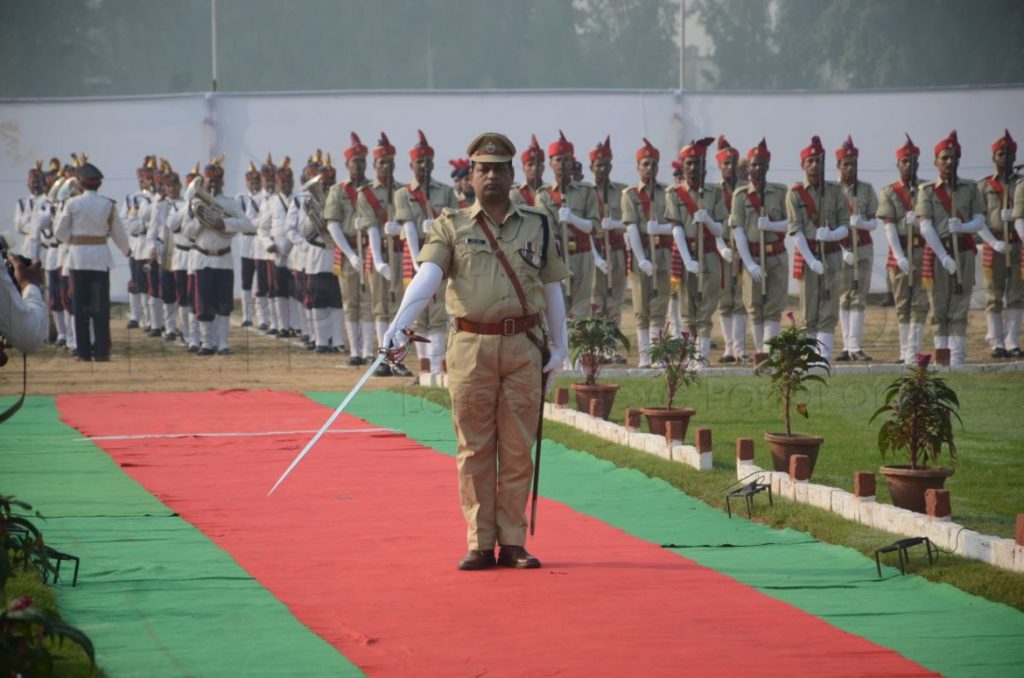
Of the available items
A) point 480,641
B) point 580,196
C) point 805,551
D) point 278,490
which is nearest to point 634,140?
point 580,196

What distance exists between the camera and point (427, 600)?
7055 millimetres

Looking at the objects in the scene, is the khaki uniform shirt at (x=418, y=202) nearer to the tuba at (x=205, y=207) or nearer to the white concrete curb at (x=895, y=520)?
the tuba at (x=205, y=207)

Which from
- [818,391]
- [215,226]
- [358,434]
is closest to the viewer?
[358,434]

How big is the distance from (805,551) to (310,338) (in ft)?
47.5

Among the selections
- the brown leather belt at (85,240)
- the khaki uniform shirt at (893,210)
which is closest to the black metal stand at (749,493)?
the khaki uniform shirt at (893,210)

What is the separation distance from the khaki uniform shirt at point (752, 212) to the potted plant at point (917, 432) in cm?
917

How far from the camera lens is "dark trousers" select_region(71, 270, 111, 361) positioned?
19.7m

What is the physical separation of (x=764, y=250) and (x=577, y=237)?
74.7 inches

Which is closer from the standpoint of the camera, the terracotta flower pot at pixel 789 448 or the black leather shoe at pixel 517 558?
the black leather shoe at pixel 517 558

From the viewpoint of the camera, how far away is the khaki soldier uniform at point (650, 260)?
1800 centimetres

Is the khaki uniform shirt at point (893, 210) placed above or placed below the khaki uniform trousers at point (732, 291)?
above

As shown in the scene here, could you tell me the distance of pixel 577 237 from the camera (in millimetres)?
17750

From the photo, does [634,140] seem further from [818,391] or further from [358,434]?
[358,434]

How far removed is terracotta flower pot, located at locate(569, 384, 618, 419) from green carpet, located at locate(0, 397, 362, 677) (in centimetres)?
380
